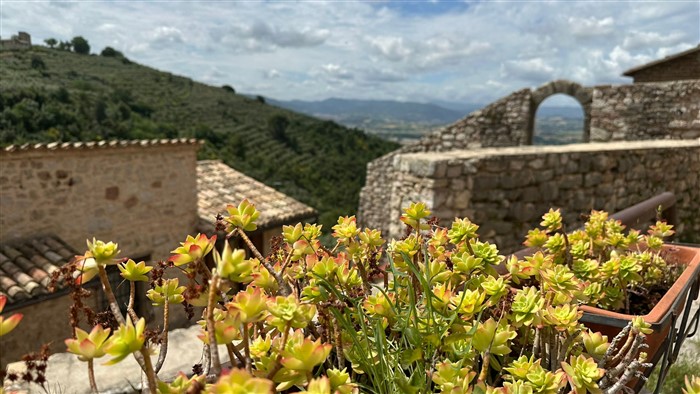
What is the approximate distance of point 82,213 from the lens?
649cm

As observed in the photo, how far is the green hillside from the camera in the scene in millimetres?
12844

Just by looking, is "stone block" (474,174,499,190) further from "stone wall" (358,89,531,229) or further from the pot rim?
"stone wall" (358,89,531,229)

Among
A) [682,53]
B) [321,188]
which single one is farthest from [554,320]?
[321,188]

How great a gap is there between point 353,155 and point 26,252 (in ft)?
82.3

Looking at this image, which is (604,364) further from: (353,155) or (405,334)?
(353,155)

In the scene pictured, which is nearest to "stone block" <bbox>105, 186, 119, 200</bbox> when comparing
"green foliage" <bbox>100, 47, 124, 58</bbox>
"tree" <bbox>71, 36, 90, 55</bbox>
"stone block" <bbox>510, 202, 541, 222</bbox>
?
"stone block" <bbox>510, 202, 541, 222</bbox>

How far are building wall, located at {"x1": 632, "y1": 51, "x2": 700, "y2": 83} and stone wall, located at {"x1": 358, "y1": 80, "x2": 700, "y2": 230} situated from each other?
340 cm

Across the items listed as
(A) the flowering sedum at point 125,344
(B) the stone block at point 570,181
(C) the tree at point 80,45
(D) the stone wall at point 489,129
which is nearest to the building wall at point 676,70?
(D) the stone wall at point 489,129

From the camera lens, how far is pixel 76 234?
6414 mm

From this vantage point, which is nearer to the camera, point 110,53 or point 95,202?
point 95,202

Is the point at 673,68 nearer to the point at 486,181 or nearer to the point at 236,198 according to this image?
the point at 486,181

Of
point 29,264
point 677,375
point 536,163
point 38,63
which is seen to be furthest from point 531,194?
point 38,63

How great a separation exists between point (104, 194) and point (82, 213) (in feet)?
1.25

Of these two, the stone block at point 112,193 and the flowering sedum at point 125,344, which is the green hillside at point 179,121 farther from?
the flowering sedum at point 125,344
